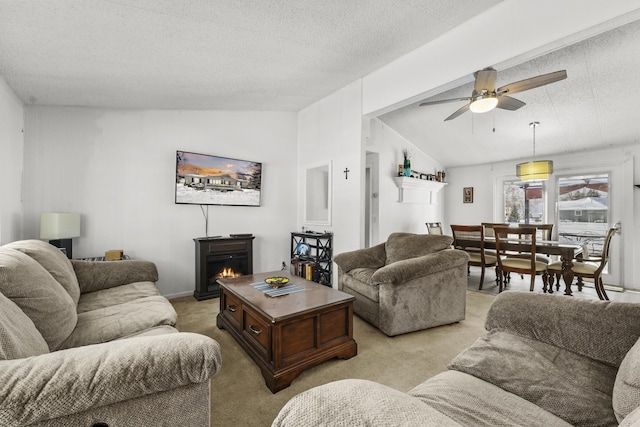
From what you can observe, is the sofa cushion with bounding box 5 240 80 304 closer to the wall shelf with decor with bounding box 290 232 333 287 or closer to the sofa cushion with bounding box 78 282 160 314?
the sofa cushion with bounding box 78 282 160 314

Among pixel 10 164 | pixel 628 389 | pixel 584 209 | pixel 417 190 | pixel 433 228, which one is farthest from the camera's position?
pixel 417 190

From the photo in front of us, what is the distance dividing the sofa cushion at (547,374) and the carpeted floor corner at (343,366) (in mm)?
718

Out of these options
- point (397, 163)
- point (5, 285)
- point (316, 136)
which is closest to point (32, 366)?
point (5, 285)

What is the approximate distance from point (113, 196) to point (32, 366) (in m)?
3.07

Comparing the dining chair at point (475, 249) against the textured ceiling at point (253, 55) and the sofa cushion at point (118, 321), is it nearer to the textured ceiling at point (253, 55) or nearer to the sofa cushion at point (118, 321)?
the textured ceiling at point (253, 55)

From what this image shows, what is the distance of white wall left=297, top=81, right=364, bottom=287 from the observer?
12.1 feet

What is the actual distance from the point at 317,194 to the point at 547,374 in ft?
11.9

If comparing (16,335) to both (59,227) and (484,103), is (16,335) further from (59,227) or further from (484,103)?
(484,103)

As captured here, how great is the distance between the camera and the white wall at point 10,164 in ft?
8.05

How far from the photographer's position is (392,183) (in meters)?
5.05

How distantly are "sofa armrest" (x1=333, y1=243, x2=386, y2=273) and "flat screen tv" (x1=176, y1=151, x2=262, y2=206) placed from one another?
1.83m

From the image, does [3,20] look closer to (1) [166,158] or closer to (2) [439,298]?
(1) [166,158]

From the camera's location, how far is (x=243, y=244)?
3.89m

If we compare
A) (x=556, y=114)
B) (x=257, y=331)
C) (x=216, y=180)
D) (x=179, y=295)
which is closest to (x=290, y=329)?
(x=257, y=331)
